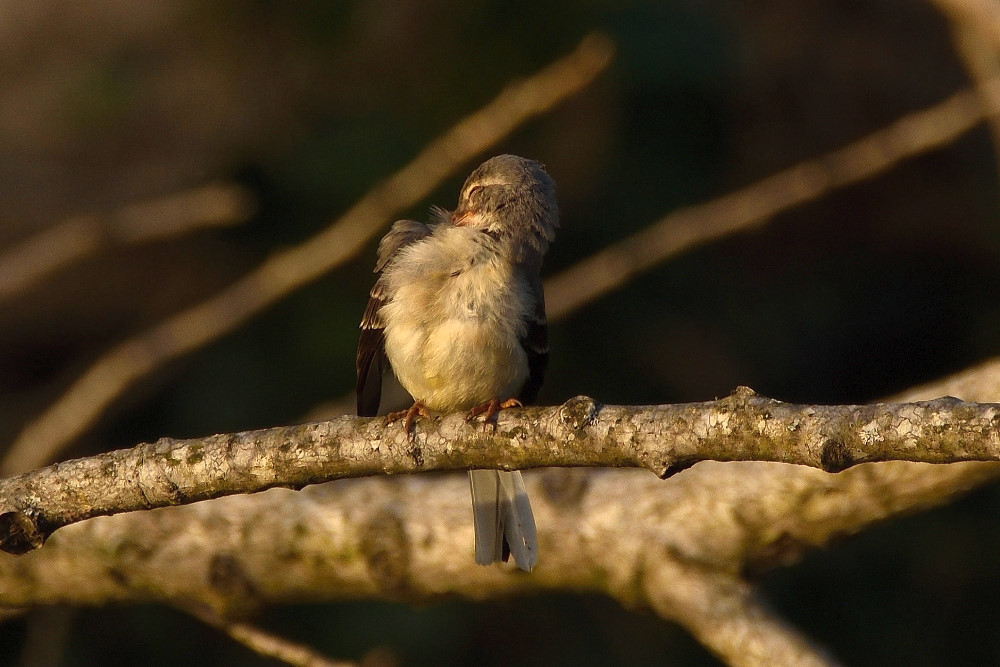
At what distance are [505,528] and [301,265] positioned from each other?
1823 mm

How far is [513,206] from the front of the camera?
3.83 meters

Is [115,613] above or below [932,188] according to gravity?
below

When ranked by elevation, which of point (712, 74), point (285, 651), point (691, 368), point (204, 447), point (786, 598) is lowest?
point (285, 651)

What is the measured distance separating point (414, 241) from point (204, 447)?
1128mm

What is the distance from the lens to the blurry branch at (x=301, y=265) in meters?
4.66

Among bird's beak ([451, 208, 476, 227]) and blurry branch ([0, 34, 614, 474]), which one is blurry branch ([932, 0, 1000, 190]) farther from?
bird's beak ([451, 208, 476, 227])

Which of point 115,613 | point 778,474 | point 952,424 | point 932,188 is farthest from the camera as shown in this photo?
point 932,188

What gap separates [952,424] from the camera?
2.18 metres

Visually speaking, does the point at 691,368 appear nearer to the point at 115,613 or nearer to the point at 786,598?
the point at 786,598

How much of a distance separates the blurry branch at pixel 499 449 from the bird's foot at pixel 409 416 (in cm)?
2

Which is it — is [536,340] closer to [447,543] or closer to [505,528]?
[505,528]

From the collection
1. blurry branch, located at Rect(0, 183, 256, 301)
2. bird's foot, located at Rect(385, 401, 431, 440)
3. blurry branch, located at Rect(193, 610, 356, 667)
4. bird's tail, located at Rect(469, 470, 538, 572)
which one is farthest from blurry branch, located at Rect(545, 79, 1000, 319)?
blurry branch, located at Rect(193, 610, 356, 667)

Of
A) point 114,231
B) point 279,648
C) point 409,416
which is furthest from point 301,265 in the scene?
point 409,416

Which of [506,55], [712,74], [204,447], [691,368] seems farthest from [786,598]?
[204,447]
